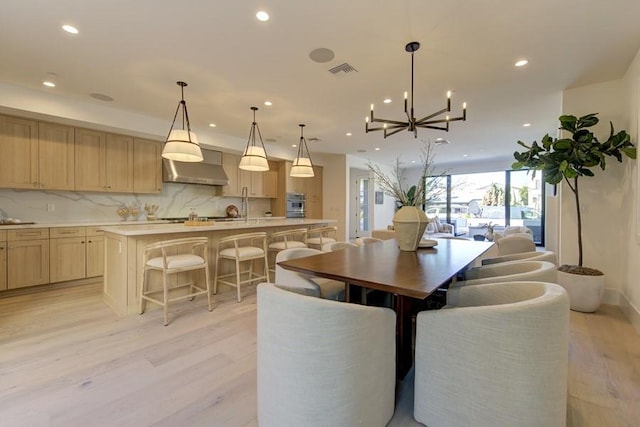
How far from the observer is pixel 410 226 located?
96.7 inches

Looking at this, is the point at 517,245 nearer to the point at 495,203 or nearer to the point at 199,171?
the point at 199,171

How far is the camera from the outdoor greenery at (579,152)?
301 centimetres

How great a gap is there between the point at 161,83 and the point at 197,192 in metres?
2.92

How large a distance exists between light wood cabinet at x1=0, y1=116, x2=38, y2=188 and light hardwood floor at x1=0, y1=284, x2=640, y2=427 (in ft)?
5.78

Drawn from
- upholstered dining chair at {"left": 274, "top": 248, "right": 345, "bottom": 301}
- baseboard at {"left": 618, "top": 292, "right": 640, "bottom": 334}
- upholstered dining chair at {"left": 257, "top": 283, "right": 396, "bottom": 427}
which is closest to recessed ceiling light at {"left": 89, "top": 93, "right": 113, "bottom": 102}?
upholstered dining chair at {"left": 274, "top": 248, "right": 345, "bottom": 301}

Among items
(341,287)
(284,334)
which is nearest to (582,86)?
(341,287)

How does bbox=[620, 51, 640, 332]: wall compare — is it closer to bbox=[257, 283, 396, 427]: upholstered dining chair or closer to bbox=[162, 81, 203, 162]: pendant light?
bbox=[257, 283, 396, 427]: upholstered dining chair

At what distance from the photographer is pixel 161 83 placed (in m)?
3.39

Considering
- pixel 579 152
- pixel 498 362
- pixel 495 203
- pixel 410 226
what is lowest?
pixel 498 362

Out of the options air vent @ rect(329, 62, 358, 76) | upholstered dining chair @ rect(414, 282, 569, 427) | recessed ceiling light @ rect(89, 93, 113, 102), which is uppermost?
air vent @ rect(329, 62, 358, 76)

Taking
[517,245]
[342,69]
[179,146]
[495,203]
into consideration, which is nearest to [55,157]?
[179,146]

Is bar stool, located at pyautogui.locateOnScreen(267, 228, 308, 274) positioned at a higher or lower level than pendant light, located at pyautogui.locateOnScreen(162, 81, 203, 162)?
lower

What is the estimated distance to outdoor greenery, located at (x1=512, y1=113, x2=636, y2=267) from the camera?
9.88 feet

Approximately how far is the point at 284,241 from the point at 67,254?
10.1 ft
